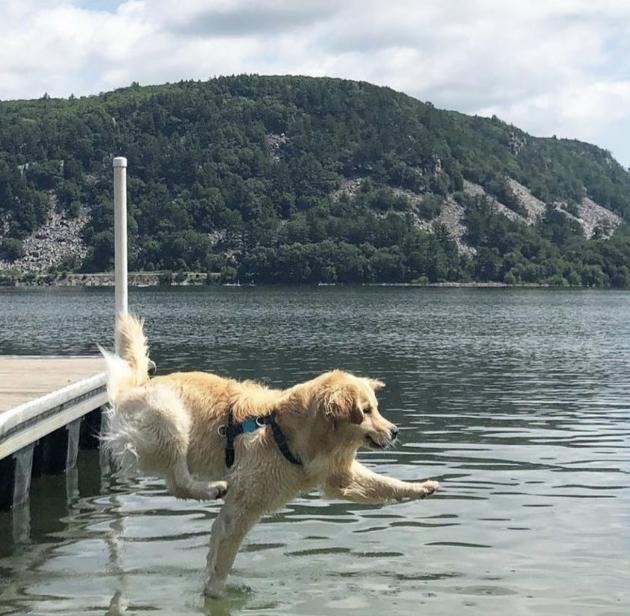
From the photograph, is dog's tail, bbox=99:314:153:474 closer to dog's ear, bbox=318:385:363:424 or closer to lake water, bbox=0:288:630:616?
dog's ear, bbox=318:385:363:424

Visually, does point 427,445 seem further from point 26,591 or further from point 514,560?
point 26,591

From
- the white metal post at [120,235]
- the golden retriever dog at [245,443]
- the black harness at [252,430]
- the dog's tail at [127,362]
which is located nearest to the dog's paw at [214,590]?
the golden retriever dog at [245,443]

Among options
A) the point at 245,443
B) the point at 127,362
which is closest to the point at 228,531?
the point at 245,443

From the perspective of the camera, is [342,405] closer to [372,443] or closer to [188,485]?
[372,443]

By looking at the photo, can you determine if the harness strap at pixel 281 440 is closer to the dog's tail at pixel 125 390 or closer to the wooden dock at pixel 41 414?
the dog's tail at pixel 125 390

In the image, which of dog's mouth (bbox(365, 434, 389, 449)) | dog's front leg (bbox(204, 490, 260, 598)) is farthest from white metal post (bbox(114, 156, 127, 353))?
dog's mouth (bbox(365, 434, 389, 449))

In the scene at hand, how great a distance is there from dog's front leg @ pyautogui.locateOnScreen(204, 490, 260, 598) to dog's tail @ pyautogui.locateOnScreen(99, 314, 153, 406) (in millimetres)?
1273

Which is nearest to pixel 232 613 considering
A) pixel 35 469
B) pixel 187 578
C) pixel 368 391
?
pixel 187 578

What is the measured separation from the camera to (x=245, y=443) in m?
8.12

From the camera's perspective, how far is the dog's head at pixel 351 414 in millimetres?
7688

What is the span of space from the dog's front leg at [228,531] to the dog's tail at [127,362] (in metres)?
1.27

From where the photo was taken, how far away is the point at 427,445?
18.3 m

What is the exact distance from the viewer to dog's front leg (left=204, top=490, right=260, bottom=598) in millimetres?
8156

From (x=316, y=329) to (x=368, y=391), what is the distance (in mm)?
51118
